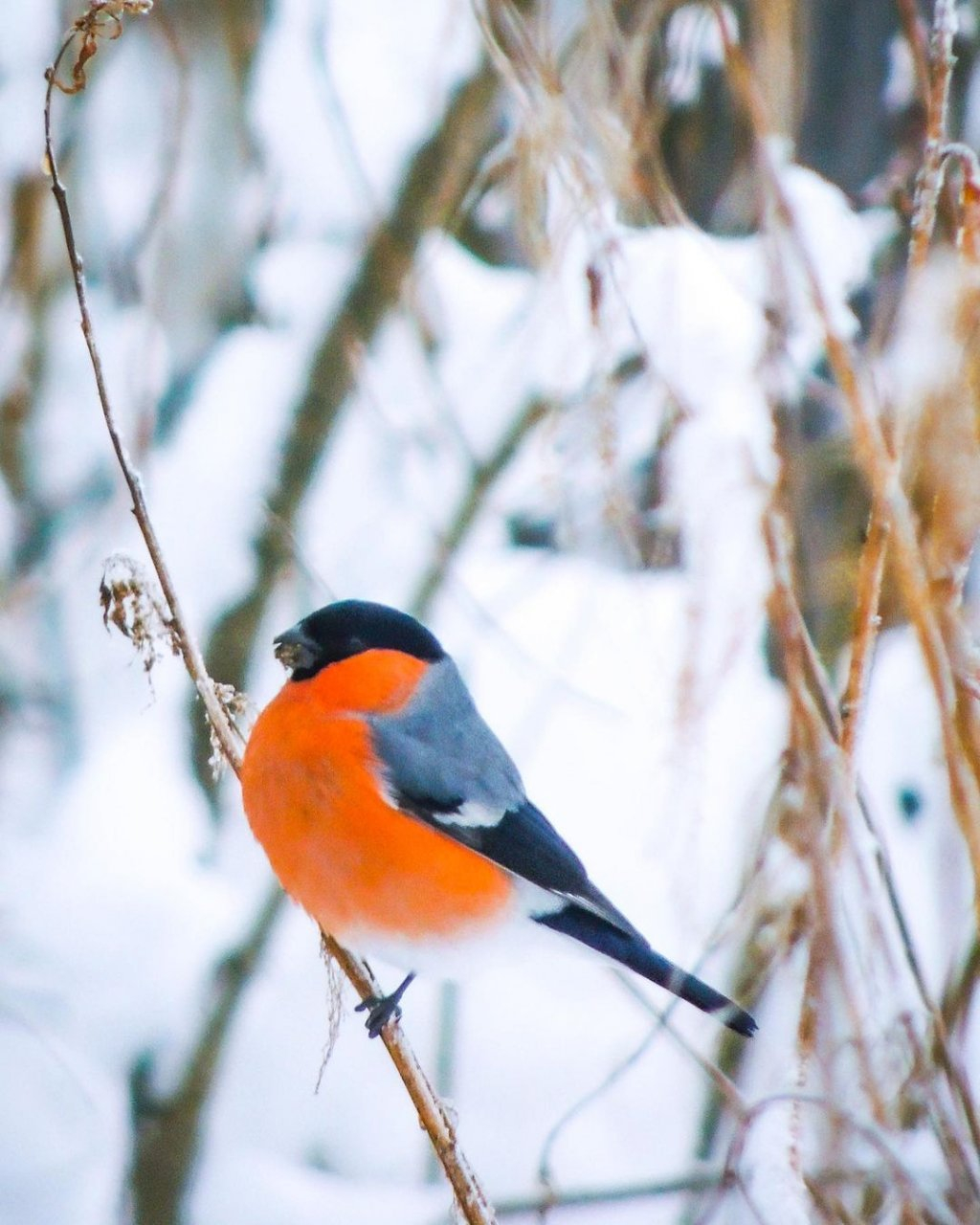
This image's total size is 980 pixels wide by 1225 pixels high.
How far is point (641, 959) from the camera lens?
53.2 inches

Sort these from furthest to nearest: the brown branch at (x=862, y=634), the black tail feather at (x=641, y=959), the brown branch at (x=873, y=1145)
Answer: the black tail feather at (x=641, y=959), the brown branch at (x=862, y=634), the brown branch at (x=873, y=1145)

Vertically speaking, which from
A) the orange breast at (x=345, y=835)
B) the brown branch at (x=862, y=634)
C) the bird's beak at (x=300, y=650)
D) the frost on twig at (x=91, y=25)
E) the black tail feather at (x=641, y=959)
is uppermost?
the frost on twig at (x=91, y=25)

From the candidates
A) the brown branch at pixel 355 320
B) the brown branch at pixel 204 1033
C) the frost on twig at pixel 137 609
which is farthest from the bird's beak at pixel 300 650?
the brown branch at pixel 355 320

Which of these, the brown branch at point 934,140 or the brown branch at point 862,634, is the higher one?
the brown branch at point 934,140

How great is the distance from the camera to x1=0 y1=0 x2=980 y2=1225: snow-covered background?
87.6 inches

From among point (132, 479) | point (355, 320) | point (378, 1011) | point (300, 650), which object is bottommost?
point (378, 1011)

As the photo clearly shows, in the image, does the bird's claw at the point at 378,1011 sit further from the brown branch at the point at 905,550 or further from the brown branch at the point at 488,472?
the brown branch at the point at 488,472

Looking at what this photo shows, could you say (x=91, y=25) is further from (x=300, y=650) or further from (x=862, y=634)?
(x=300, y=650)

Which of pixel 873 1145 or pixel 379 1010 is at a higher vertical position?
pixel 873 1145

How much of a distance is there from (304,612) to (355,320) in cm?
54

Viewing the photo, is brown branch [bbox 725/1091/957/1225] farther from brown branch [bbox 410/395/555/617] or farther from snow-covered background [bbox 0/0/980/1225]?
brown branch [bbox 410/395/555/617]

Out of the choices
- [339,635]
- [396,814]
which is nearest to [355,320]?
[339,635]

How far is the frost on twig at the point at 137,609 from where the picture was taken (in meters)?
1.03

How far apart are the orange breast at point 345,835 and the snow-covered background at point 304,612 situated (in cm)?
55
